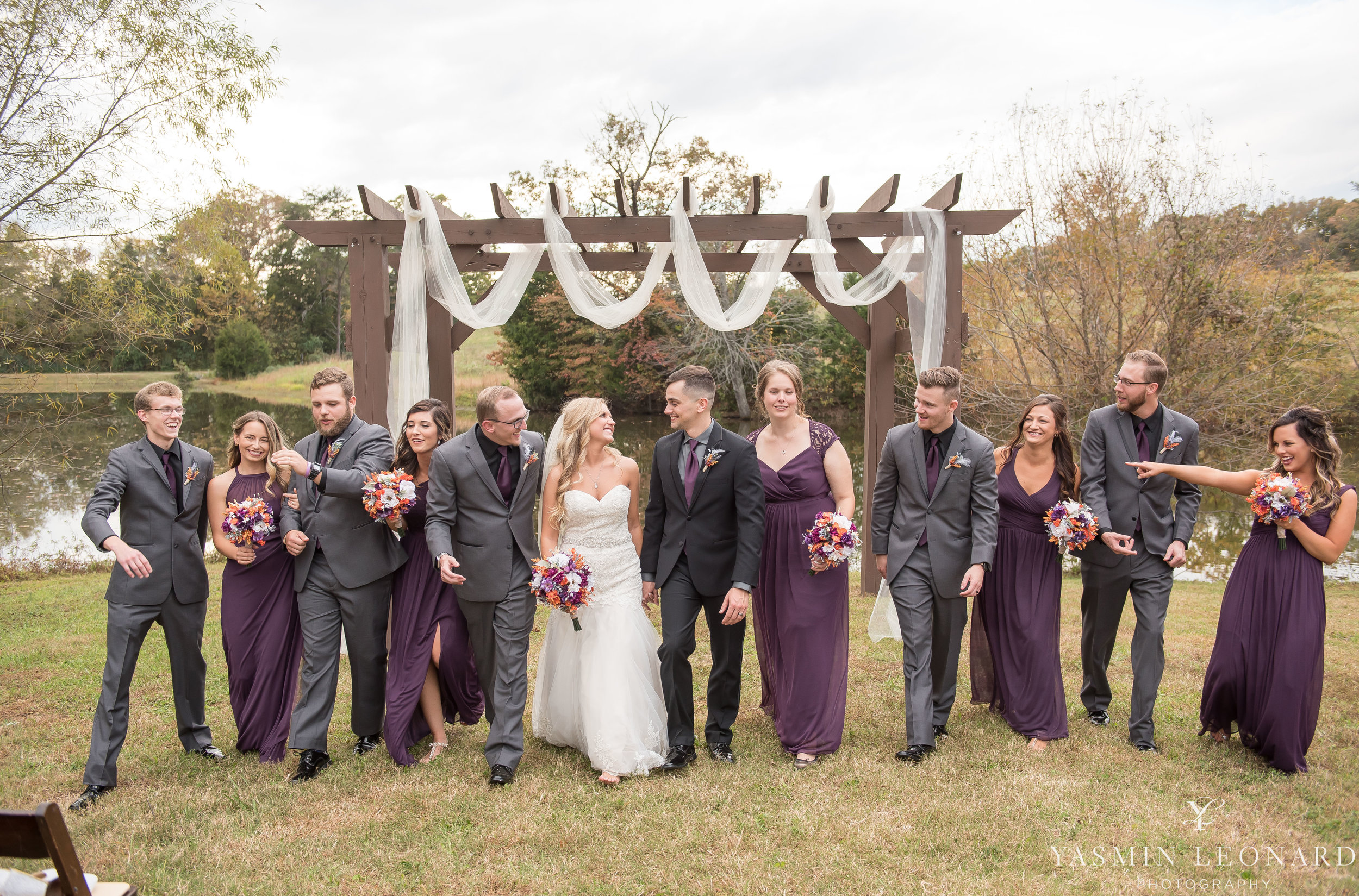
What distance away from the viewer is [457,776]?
4191mm

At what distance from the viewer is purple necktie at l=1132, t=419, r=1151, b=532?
4.67m

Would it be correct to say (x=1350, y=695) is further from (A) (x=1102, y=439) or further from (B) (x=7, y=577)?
(B) (x=7, y=577)

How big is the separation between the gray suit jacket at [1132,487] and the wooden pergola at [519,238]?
3068 millimetres

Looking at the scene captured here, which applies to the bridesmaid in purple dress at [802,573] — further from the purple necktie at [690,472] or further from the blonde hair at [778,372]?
the purple necktie at [690,472]

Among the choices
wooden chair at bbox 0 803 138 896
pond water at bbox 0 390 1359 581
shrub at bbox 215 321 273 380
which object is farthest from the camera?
shrub at bbox 215 321 273 380

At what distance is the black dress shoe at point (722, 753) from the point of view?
4406 mm

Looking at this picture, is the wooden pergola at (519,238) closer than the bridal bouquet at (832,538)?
No

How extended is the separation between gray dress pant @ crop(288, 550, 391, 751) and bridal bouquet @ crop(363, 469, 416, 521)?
47cm

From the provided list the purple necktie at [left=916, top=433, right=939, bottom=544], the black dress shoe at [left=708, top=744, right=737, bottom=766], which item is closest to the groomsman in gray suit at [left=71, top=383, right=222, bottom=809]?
the black dress shoe at [left=708, top=744, right=737, bottom=766]

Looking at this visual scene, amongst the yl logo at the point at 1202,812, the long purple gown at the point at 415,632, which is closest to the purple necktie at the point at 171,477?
the long purple gown at the point at 415,632

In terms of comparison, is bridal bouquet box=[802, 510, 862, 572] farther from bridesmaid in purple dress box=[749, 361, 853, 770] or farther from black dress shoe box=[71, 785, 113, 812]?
black dress shoe box=[71, 785, 113, 812]

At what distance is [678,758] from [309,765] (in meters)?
1.83

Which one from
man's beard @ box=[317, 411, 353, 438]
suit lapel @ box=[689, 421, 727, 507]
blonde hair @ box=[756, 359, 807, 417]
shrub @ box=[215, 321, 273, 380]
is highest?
shrub @ box=[215, 321, 273, 380]

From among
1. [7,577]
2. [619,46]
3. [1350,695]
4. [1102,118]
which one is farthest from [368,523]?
[619,46]
